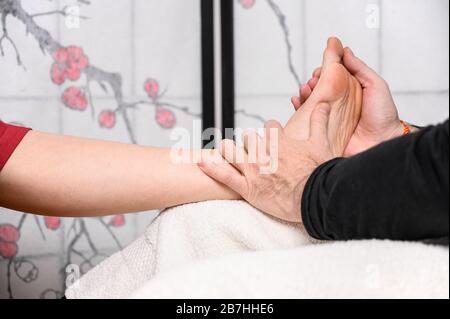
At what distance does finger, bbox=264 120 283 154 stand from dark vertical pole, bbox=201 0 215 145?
2.20ft

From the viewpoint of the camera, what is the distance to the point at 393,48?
1.34 meters

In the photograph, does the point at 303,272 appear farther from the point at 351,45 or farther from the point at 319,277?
the point at 351,45

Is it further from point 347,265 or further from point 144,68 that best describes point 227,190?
point 144,68

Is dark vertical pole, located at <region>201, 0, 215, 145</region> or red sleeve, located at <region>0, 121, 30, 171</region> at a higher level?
dark vertical pole, located at <region>201, 0, 215, 145</region>

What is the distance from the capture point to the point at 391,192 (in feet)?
1.62

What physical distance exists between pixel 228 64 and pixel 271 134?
0.71 m

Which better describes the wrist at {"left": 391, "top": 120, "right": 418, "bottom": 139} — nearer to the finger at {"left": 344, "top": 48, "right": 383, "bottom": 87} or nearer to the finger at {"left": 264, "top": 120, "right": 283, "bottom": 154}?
the finger at {"left": 344, "top": 48, "right": 383, "bottom": 87}

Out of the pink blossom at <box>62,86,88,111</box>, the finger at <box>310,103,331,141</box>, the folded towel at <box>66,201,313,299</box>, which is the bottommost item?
the folded towel at <box>66,201,313,299</box>

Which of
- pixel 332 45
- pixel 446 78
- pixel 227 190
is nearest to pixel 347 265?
pixel 227 190

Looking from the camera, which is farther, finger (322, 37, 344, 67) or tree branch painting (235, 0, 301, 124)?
tree branch painting (235, 0, 301, 124)

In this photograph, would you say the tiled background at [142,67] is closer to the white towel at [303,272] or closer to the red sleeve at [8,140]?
the red sleeve at [8,140]

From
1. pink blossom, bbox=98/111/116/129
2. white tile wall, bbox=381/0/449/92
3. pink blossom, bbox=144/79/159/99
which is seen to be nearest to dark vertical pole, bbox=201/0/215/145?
pink blossom, bbox=144/79/159/99

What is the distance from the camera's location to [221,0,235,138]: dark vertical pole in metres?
1.47

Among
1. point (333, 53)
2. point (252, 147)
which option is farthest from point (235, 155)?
point (333, 53)
